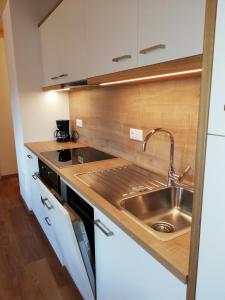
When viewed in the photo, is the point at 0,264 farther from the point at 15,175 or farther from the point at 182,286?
the point at 15,175

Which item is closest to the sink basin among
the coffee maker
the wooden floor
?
the wooden floor

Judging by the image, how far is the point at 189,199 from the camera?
3.95 ft

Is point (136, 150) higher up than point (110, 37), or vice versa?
point (110, 37)

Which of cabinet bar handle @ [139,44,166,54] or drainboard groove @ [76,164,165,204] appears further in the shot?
drainboard groove @ [76,164,165,204]

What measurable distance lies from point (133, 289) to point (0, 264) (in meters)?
1.47

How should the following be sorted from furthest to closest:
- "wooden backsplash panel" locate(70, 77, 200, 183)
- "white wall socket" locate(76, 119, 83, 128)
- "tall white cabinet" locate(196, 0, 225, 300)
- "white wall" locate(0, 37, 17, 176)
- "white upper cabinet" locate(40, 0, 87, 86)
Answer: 1. "white wall" locate(0, 37, 17, 176)
2. "white wall socket" locate(76, 119, 83, 128)
3. "white upper cabinet" locate(40, 0, 87, 86)
4. "wooden backsplash panel" locate(70, 77, 200, 183)
5. "tall white cabinet" locate(196, 0, 225, 300)

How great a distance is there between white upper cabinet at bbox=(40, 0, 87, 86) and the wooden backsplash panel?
0.33 meters

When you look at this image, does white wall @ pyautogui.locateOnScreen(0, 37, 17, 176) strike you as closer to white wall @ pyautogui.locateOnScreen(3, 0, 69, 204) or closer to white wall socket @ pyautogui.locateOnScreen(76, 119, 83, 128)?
white wall @ pyautogui.locateOnScreen(3, 0, 69, 204)

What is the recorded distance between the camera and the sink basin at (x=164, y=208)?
1.15 m

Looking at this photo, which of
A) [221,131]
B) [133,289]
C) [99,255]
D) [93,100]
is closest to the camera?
[221,131]

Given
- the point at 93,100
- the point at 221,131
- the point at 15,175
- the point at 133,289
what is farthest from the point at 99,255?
the point at 15,175

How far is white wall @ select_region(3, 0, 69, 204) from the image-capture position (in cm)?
221

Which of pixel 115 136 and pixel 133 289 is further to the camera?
pixel 115 136

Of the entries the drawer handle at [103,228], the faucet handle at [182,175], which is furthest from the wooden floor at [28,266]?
the faucet handle at [182,175]
